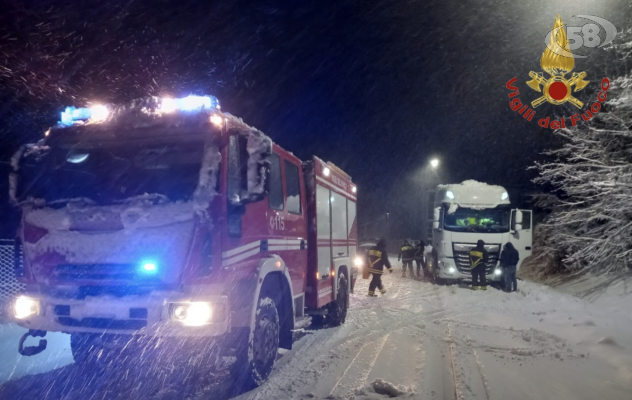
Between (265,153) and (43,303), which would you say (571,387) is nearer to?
(265,153)

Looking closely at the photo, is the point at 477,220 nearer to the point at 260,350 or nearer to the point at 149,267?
the point at 260,350

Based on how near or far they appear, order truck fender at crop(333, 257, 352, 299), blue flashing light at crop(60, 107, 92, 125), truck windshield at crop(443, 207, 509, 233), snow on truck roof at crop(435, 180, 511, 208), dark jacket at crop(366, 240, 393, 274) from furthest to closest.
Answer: snow on truck roof at crop(435, 180, 511, 208) < truck windshield at crop(443, 207, 509, 233) < dark jacket at crop(366, 240, 393, 274) < truck fender at crop(333, 257, 352, 299) < blue flashing light at crop(60, 107, 92, 125)

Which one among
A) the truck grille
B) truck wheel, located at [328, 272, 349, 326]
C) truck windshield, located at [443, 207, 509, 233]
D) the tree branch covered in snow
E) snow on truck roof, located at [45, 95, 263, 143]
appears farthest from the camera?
truck windshield, located at [443, 207, 509, 233]

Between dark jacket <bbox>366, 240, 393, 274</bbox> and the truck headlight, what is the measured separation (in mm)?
9045

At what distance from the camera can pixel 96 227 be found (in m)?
4.69

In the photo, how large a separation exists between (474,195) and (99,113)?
13.8 m

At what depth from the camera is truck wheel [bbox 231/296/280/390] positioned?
5.09m

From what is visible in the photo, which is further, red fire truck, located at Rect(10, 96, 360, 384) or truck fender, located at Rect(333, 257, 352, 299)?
truck fender, located at Rect(333, 257, 352, 299)

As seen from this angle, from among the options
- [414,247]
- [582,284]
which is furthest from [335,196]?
[414,247]

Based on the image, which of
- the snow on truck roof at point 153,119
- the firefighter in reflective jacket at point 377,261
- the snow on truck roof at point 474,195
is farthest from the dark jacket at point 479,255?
the snow on truck roof at point 153,119

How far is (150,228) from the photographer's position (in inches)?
178

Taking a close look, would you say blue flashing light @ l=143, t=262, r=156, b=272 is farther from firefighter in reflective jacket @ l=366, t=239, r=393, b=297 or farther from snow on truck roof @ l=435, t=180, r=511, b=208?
snow on truck roof @ l=435, t=180, r=511, b=208

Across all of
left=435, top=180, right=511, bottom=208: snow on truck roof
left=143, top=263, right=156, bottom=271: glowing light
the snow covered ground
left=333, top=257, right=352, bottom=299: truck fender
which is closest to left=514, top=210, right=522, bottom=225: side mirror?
left=435, top=180, right=511, bottom=208: snow on truck roof

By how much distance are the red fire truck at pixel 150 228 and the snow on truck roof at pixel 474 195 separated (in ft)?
40.4
